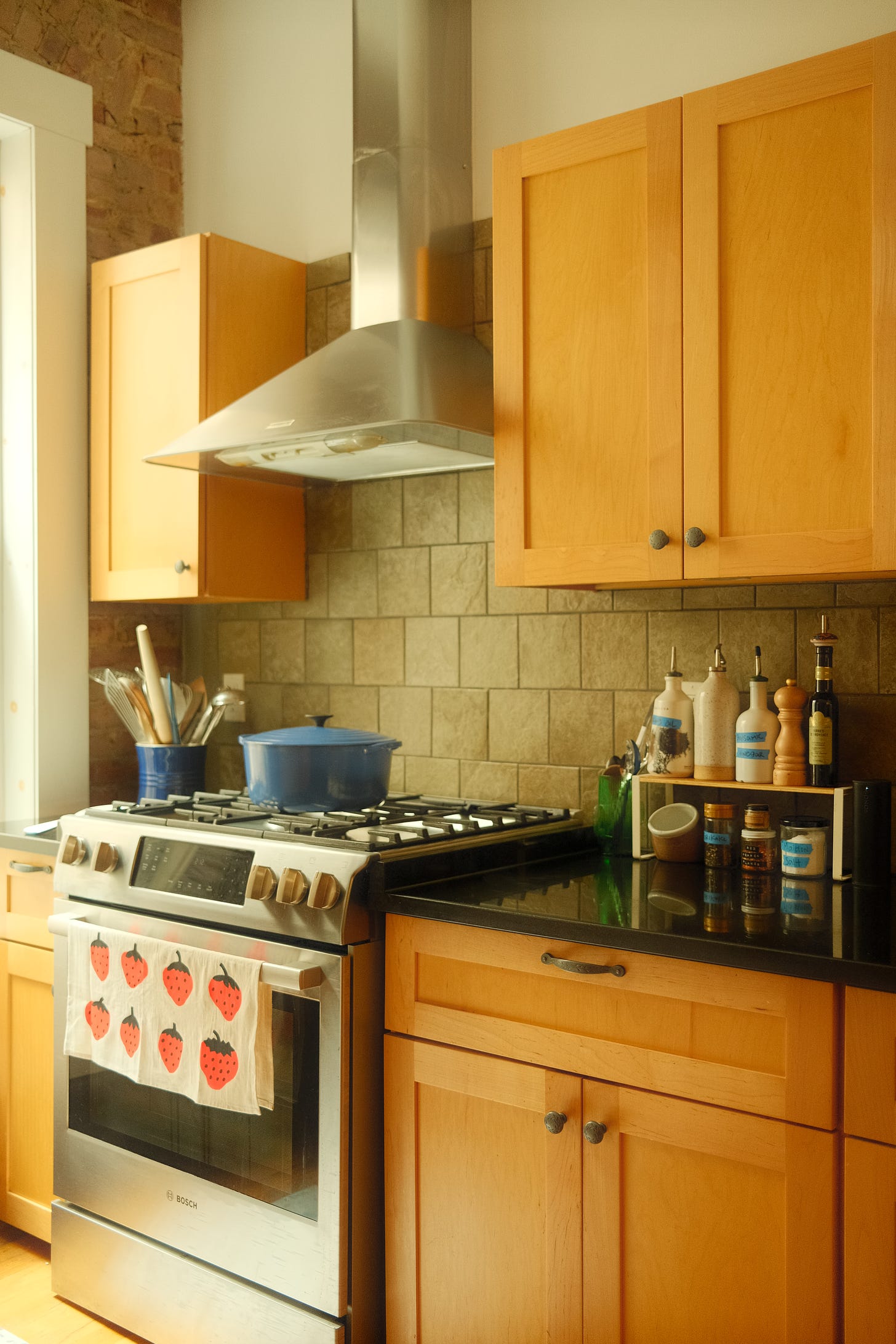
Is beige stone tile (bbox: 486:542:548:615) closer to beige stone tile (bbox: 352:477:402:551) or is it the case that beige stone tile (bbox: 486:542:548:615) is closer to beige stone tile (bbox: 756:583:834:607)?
beige stone tile (bbox: 352:477:402:551)

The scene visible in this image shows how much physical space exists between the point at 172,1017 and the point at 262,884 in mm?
354

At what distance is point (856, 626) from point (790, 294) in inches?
24.9

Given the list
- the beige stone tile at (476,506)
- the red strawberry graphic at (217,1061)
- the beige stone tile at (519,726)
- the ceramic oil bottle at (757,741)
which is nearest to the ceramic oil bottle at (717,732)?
the ceramic oil bottle at (757,741)

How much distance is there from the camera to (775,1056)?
5.02 ft

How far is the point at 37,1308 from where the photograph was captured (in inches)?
94.4

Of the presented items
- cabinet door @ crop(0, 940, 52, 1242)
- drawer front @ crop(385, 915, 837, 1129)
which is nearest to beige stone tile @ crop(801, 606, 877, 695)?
drawer front @ crop(385, 915, 837, 1129)

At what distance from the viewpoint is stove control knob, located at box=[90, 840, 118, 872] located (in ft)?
7.60

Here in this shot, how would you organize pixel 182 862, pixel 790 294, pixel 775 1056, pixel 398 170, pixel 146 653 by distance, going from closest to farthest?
pixel 775 1056 < pixel 790 294 < pixel 182 862 < pixel 398 170 < pixel 146 653

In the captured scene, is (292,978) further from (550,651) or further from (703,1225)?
(550,651)

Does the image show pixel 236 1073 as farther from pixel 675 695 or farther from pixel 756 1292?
pixel 675 695

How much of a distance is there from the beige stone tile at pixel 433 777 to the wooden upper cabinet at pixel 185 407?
58 cm

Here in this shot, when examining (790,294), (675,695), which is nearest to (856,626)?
(675,695)

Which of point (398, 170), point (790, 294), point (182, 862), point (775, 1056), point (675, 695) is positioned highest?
point (398, 170)

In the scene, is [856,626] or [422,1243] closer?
[422,1243]
